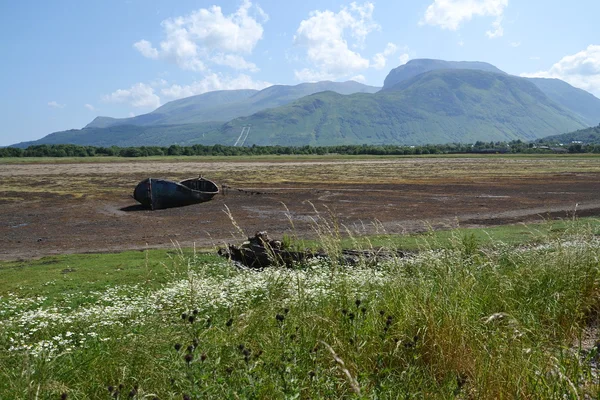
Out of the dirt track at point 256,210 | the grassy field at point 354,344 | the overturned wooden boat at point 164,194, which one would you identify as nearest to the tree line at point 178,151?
the dirt track at point 256,210

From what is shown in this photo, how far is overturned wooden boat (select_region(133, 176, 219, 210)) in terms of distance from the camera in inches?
1195

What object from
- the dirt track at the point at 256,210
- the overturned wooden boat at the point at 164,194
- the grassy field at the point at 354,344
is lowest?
the dirt track at the point at 256,210

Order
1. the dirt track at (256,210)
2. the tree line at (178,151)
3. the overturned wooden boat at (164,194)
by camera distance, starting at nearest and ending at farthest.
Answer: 1. the dirt track at (256,210)
2. the overturned wooden boat at (164,194)
3. the tree line at (178,151)

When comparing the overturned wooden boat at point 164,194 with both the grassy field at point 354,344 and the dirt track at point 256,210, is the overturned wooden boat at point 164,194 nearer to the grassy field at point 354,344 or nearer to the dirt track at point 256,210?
the dirt track at point 256,210

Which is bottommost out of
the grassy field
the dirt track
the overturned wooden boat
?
the dirt track

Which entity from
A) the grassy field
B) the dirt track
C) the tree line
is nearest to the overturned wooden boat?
the dirt track

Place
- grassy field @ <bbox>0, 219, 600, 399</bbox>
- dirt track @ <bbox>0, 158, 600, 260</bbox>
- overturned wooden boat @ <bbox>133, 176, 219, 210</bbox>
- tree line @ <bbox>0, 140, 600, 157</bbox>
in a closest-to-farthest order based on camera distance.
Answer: grassy field @ <bbox>0, 219, 600, 399</bbox> < dirt track @ <bbox>0, 158, 600, 260</bbox> < overturned wooden boat @ <bbox>133, 176, 219, 210</bbox> < tree line @ <bbox>0, 140, 600, 157</bbox>

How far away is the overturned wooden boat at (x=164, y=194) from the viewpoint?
99.6 feet

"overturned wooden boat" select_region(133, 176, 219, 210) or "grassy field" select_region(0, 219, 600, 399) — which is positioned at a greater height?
"grassy field" select_region(0, 219, 600, 399)

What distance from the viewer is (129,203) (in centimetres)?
3353

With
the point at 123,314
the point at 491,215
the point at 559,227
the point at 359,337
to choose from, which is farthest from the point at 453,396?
the point at 491,215

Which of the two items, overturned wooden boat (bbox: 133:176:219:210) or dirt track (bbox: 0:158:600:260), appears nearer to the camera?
dirt track (bbox: 0:158:600:260)

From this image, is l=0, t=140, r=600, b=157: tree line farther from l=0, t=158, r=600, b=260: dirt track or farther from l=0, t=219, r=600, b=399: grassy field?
l=0, t=219, r=600, b=399: grassy field

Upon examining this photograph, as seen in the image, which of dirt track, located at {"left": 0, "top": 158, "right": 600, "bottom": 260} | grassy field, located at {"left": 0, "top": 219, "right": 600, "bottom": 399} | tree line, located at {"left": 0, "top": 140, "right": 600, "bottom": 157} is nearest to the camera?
grassy field, located at {"left": 0, "top": 219, "right": 600, "bottom": 399}
